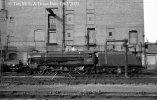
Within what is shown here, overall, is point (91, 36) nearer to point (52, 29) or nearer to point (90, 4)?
point (90, 4)

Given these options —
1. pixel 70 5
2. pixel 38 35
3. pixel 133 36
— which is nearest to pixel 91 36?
pixel 70 5

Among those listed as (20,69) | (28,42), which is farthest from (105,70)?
(28,42)

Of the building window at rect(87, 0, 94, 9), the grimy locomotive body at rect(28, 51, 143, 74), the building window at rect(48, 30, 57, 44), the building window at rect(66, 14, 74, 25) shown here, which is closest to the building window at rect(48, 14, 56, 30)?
the building window at rect(48, 30, 57, 44)

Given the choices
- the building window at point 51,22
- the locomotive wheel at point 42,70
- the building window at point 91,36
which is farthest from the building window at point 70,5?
the locomotive wheel at point 42,70

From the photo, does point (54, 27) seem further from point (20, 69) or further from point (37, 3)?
point (20, 69)

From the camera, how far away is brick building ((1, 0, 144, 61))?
127 ft

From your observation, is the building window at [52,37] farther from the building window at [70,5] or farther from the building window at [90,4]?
the building window at [90,4]

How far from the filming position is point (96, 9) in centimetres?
3922

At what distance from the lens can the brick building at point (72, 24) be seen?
1522 inches

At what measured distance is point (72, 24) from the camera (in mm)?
39281

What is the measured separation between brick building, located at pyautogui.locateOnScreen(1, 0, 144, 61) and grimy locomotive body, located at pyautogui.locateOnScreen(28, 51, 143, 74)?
1308 centimetres

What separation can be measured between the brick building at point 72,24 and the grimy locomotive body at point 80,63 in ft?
42.9

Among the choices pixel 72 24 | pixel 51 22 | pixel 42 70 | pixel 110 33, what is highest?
pixel 51 22

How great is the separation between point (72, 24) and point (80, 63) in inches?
617
